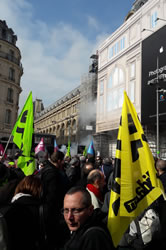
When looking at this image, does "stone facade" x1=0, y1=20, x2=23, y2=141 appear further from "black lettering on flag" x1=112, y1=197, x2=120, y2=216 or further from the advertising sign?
"black lettering on flag" x1=112, y1=197, x2=120, y2=216

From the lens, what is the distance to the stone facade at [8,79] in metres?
33.7

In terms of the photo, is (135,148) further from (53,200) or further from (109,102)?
(109,102)

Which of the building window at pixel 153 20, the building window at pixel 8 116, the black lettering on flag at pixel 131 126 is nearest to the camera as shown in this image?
the black lettering on flag at pixel 131 126

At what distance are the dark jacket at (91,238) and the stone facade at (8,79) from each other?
107ft

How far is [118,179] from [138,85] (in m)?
20.4

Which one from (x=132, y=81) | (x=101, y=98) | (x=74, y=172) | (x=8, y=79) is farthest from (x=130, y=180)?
(x=8, y=79)

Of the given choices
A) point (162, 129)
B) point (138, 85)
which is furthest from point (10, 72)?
point (162, 129)

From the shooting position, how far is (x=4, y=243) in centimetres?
200

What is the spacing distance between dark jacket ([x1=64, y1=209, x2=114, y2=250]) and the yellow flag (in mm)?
493

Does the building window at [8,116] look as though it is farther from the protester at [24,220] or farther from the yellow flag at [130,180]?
the yellow flag at [130,180]

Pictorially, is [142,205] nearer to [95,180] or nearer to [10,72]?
[95,180]

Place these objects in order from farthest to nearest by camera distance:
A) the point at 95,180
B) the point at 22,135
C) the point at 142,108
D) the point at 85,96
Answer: the point at 85,96
the point at 142,108
the point at 22,135
the point at 95,180

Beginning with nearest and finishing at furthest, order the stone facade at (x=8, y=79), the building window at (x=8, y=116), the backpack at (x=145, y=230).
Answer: the backpack at (x=145, y=230) → the stone facade at (x=8, y=79) → the building window at (x=8, y=116)

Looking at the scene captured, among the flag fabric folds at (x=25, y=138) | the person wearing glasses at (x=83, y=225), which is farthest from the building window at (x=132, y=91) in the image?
the person wearing glasses at (x=83, y=225)
